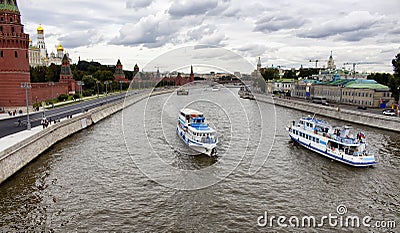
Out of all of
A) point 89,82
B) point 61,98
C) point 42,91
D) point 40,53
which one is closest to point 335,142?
point 42,91

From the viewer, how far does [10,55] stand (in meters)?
50.0

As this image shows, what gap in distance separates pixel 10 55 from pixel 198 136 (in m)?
37.4

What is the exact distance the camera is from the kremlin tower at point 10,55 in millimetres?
49406

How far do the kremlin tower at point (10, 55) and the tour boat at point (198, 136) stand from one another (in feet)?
104

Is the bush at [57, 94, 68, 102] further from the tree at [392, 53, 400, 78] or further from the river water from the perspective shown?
the tree at [392, 53, 400, 78]

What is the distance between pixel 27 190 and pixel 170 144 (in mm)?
15816

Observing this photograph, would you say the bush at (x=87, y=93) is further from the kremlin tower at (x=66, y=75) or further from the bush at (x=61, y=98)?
the bush at (x=61, y=98)

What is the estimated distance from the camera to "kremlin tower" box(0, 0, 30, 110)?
4941cm

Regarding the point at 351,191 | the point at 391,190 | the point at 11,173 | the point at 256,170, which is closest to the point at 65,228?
the point at 11,173

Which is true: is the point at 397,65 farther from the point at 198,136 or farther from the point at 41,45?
the point at 41,45

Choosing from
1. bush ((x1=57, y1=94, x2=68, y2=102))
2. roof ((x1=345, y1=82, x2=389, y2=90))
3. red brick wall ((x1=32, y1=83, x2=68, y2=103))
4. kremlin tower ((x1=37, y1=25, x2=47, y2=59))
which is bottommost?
bush ((x1=57, y1=94, x2=68, y2=102))

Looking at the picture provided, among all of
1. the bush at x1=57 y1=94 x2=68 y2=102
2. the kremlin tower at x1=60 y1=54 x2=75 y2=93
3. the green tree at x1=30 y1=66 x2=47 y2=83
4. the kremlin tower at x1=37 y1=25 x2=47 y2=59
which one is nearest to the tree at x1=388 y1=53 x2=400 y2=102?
the bush at x1=57 y1=94 x2=68 y2=102

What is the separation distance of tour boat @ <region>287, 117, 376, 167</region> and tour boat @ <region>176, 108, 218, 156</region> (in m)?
10.8

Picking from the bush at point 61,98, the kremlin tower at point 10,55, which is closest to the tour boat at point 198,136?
the kremlin tower at point 10,55
